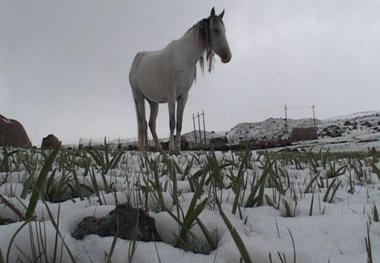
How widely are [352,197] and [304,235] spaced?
813 millimetres

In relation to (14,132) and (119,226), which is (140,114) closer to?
(14,132)

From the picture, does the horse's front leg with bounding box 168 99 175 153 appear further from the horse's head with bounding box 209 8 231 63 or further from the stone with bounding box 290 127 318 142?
the stone with bounding box 290 127 318 142

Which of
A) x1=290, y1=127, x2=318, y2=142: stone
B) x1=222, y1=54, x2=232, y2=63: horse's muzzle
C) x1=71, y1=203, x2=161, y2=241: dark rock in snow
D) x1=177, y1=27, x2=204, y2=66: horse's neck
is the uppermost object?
x1=177, y1=27, x2=204, y2=66: horse's neck

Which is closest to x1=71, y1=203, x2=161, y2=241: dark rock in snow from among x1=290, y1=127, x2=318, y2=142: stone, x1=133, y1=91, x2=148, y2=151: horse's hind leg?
x1=133, y1=91, x2=148, y2=151: horse's hind leg

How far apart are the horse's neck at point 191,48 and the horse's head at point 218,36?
27 cm

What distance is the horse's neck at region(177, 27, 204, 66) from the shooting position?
6588 mm

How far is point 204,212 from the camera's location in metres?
1.04

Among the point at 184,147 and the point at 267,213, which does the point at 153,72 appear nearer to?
the point at 267,213

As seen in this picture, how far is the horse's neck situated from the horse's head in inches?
10.4

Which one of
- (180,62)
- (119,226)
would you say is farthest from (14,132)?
(119,226)

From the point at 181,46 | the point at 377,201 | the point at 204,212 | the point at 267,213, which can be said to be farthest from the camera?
the point at 181,46

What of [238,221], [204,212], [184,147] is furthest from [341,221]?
[184,147]

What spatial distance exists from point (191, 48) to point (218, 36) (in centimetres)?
58

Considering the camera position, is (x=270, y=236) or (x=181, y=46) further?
(x=181, y=46)
